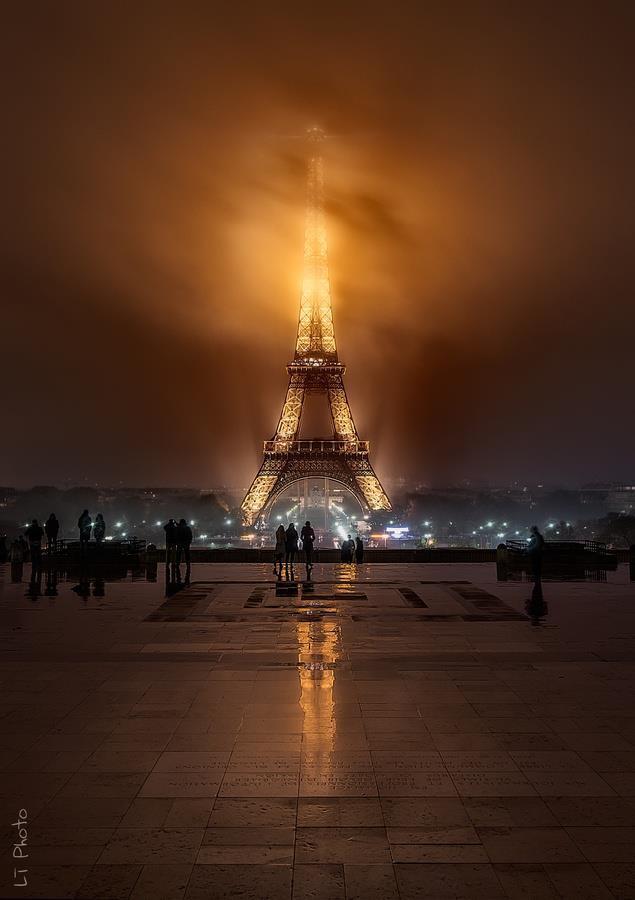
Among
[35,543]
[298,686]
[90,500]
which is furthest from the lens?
[90,500]

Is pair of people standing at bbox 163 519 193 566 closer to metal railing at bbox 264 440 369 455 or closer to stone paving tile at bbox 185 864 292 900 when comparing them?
stone paving tile at bbox 185 864 292 900

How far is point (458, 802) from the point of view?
242 inches

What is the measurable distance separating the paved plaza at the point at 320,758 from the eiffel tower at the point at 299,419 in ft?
201

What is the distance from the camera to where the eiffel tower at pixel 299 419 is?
7444 cm

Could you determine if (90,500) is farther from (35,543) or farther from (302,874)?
(302,874)

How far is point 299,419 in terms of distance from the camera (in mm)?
79688

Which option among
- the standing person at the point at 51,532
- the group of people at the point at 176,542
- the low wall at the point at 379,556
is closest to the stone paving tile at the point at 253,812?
the group of people at the point at 176,542

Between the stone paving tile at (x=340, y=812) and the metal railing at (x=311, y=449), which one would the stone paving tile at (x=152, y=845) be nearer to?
the stone paving tile at (x=340, y=812)

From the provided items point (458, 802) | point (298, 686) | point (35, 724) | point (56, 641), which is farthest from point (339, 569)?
point (458, 802)

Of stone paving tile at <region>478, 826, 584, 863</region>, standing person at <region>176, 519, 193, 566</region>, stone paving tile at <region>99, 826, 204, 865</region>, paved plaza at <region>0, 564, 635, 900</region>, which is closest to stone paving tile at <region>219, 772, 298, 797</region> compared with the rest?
paved plaza at <region>0, 564, 635, 900</region>

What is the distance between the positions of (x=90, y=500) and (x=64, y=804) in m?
136

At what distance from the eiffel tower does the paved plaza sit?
6137cm

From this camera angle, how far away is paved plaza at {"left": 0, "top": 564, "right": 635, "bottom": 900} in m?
5.04

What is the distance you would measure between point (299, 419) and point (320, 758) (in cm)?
7277
